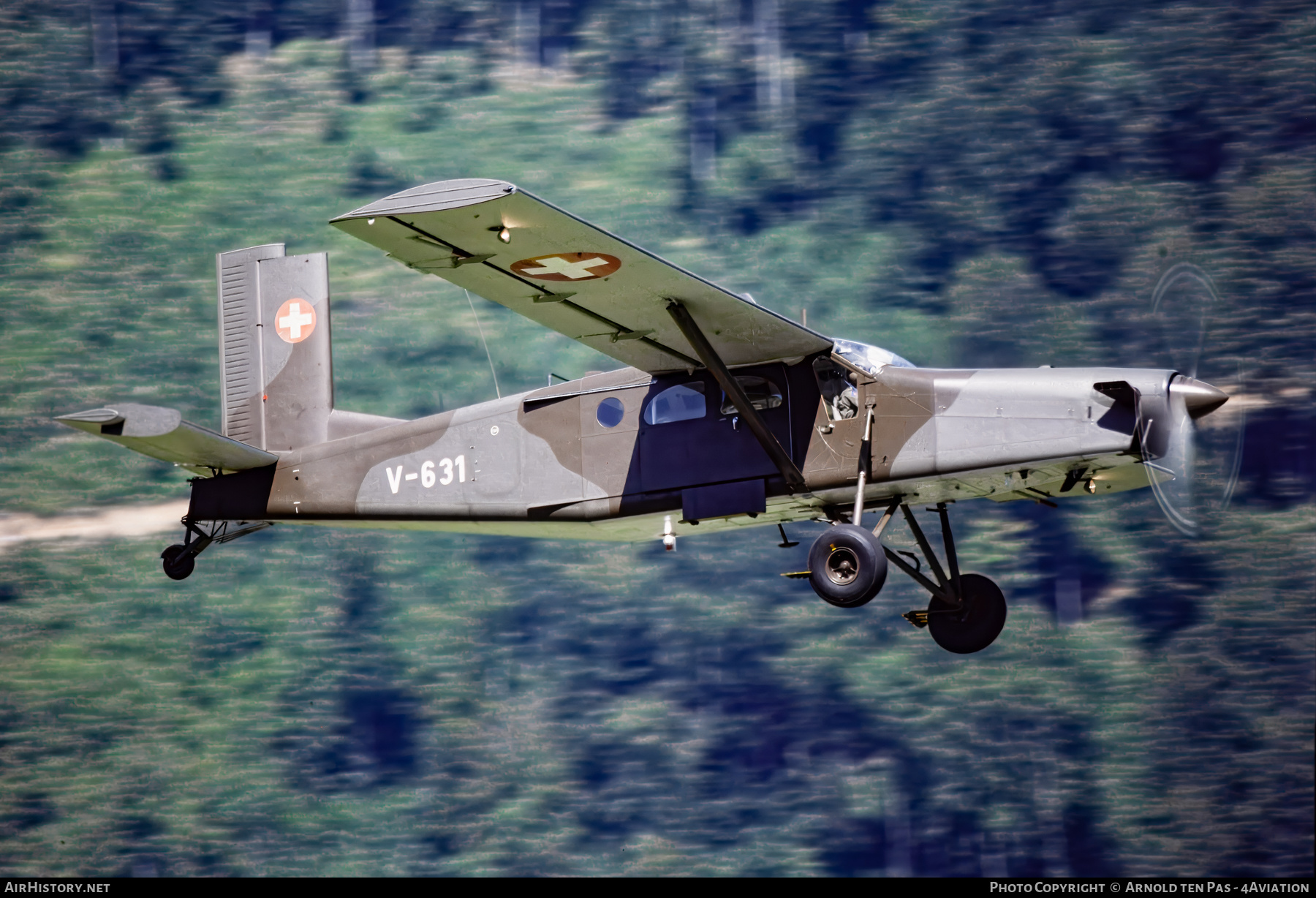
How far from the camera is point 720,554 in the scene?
76.3 feet

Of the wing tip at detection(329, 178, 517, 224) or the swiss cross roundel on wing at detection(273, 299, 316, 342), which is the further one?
the swiss cross roundel on wing at detection(273, 299, 316, 342)

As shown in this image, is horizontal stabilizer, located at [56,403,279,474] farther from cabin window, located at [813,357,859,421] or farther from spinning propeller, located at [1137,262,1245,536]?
spinning propeller, located at [1137,262,1245,536]

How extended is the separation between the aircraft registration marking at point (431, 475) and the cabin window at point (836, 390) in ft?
11.1

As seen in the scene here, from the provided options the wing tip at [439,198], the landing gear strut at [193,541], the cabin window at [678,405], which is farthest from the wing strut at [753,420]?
the landing gear strut at [193,541]

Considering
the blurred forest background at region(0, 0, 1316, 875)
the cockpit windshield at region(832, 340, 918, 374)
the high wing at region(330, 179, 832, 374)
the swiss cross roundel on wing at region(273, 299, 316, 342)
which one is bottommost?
the blurred forest background at region(0, 0, 1316, 875)

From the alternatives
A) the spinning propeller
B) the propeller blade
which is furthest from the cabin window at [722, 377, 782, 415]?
the propeller blade

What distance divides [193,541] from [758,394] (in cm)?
564

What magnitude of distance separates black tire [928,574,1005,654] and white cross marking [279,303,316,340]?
7.00 meters

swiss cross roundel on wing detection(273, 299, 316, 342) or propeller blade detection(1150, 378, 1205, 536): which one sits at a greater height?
propeller blade detection(1150, 378, 1205, 536)

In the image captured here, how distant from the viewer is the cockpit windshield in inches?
439

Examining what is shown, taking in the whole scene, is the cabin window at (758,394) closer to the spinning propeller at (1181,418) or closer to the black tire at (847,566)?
the black tire at (847,566)

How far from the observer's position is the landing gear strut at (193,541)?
42.9ft

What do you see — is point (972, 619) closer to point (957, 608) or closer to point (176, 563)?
point (957, 608)

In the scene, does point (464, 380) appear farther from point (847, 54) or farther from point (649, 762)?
point (847, 54)
